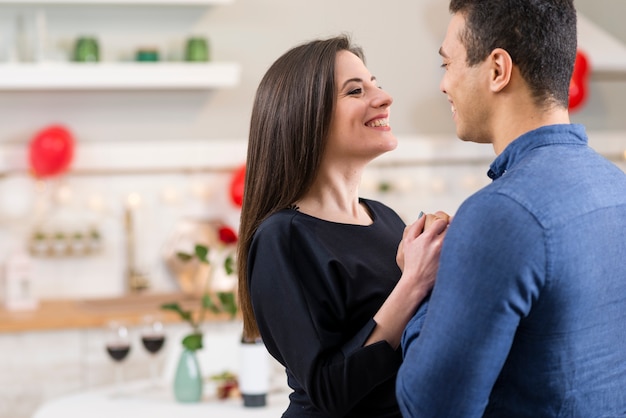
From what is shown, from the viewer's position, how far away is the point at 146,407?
8.93 feet

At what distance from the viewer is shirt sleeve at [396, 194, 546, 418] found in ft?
3.98

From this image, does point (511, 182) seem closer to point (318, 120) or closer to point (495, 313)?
point (495, 313)


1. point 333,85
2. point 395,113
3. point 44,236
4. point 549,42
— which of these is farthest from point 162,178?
point 549,42

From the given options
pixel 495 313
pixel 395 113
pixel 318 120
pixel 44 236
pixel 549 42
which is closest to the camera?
pixel 495 313

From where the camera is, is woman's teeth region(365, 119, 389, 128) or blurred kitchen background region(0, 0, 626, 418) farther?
blurred kitchen background region(0, 0, 626, 418)

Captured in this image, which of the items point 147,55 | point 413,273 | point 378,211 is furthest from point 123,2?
point 413,273

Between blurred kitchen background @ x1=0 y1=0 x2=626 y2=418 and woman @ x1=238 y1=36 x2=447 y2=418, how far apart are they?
2449mm

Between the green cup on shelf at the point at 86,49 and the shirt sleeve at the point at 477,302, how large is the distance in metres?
3.46

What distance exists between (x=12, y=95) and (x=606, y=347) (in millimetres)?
3761

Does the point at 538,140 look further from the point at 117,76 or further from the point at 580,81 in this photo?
the point at 580,81

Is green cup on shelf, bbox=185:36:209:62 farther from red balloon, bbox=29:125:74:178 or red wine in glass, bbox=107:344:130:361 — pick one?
red wine in glass, bbox=107:344:130:361

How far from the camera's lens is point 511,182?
4.12ft

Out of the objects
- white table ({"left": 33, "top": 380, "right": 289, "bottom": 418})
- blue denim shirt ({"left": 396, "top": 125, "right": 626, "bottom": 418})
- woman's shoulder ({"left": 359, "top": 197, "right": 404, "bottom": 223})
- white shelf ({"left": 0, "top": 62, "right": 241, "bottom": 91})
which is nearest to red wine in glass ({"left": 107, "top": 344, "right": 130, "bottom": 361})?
white table ({"left": 33, "top": 380, "right": 289, "bottom": 418})

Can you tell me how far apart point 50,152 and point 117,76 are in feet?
1.53
